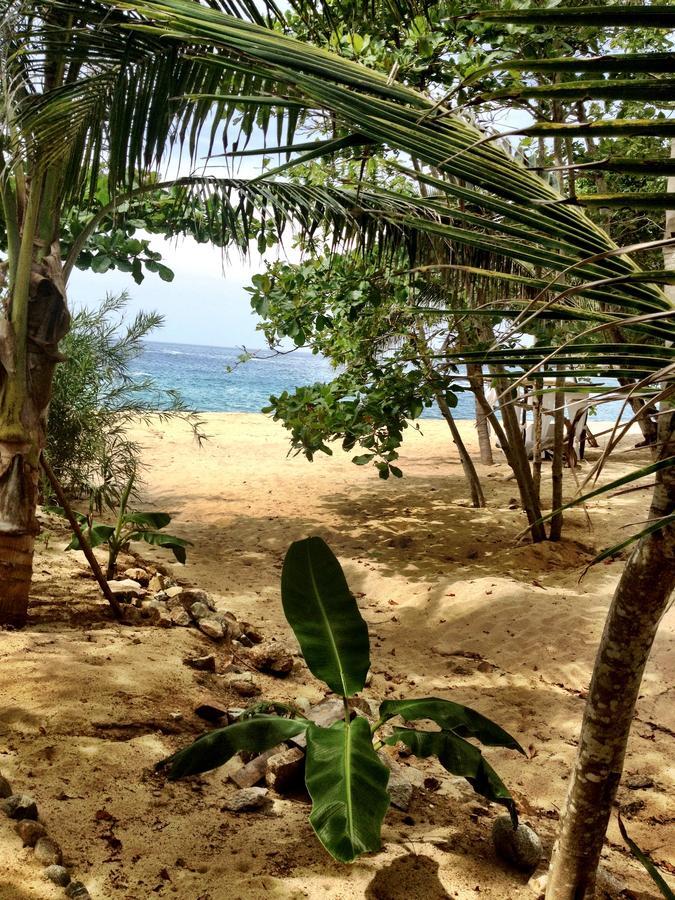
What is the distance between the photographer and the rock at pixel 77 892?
6.12 ft

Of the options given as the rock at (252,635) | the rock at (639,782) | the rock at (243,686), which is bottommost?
the rock at (639,782)

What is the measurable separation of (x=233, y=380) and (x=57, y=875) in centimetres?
5601

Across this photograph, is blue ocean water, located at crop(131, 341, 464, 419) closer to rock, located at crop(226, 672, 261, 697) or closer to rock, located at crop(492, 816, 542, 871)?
rock, located at crop(226, 672, 261, 697)

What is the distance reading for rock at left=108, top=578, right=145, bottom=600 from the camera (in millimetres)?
4867

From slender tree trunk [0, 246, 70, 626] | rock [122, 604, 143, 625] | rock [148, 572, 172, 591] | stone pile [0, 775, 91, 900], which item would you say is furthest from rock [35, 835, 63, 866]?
rock [148, 572, 172, 591]

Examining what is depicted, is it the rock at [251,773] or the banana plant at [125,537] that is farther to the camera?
the banana plant at [125,537]

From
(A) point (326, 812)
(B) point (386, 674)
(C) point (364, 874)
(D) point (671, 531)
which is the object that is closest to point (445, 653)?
(B) point (386, 674)

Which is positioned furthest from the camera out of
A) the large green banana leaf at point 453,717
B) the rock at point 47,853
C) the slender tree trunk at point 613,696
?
the large green banana leaf at point 453,717

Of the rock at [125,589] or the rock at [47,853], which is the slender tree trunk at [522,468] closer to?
the rock at [125,589]

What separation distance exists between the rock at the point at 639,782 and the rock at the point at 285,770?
171 cm

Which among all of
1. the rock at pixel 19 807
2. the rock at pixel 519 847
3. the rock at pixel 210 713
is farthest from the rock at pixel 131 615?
the rock at pixel 519 847

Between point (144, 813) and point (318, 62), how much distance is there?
2401 mm

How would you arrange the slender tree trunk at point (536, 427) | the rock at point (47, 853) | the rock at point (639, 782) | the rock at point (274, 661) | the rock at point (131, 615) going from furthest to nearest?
1. the rock at point (131, 615)
2. the rock at point (274, 661)
3. the rock at point (639, 782)
4. the rock at point (47, 853)
5. the slender tree trunk at point (536, 427)

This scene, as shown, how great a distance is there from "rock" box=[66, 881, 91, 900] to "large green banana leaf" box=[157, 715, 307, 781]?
477mm
